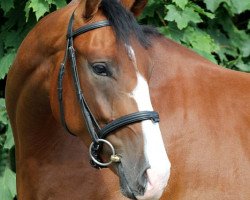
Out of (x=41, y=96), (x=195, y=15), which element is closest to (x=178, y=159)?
(x=41, y=96)

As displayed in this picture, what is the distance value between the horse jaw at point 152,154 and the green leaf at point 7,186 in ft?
5.19

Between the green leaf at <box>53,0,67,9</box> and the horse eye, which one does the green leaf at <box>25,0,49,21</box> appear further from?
the horse eye

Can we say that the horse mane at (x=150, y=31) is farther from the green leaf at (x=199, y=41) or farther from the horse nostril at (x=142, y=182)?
the green leaf at (x=199, y=41)

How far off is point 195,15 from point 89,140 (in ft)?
5.08

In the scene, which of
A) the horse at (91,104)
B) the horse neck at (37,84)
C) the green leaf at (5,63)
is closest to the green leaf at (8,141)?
the green leaf at (5,63)

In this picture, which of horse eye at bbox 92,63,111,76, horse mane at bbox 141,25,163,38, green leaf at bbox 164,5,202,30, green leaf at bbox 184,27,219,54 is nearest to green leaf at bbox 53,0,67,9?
green leaf at bbox 164,5,202,30

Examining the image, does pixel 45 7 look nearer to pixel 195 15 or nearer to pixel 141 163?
pixel 195 15

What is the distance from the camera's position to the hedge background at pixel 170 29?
3314 millimetres

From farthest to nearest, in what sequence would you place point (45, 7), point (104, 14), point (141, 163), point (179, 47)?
point (45, 7) < point (179, 47) < point (104, 14) < point (141, 163)

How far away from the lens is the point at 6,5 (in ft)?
10.9

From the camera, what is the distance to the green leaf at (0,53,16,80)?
3.37 meters

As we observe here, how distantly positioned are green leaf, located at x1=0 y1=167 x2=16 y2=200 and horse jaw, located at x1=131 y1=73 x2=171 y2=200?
1.58 meters

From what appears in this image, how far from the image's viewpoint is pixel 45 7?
10.4 feet

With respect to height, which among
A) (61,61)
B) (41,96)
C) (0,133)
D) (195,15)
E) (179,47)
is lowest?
(0,133)
